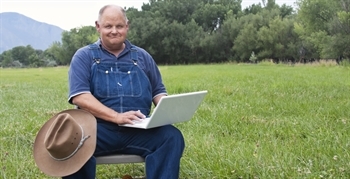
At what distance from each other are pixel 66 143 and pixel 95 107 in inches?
16.0

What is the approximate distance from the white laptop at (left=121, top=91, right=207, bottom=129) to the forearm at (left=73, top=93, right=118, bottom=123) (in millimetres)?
140

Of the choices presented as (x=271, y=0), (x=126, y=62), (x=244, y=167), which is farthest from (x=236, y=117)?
(x=271, y=0)

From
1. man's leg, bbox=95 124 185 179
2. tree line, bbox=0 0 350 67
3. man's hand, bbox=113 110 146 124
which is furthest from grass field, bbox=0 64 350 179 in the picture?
tree line, bbox=0 0 350 67

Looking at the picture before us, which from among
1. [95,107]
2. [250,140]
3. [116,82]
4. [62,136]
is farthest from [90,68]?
[250,140]

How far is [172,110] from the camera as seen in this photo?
2803 millimetres

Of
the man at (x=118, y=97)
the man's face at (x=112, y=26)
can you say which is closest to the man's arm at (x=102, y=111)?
the man at (x=118, y=97)

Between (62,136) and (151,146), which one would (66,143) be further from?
Result: (151,146)

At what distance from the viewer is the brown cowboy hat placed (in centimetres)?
270

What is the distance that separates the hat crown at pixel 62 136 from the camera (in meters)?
2.68

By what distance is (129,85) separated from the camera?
3.19m

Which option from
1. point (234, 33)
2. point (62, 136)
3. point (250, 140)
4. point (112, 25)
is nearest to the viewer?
point (62, 136)

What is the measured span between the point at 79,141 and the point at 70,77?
593mm

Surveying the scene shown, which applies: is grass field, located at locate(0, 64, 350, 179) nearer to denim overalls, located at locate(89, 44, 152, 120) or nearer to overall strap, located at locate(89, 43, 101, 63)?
denim overalls, located at locate(89, 44, 152, 120)

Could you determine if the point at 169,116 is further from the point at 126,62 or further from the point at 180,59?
the point at 180,59
